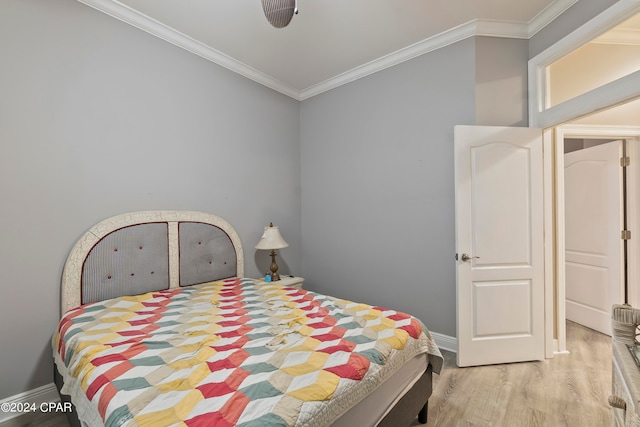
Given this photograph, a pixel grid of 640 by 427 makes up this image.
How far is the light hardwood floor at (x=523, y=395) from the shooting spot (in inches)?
70.8

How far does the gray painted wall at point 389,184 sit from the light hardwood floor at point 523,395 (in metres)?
0.54

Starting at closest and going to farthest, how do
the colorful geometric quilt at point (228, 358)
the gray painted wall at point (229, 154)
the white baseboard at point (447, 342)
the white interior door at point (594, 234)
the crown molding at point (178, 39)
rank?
the colorful geometric quilt at point (228, 358) → the gray painted wall at point (229, 154) → the crown molding at point (178, 39) → the white baseboard at point (447, 342) → the white interior door at point (594, 234)

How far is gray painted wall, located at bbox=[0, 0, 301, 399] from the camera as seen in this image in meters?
1.87

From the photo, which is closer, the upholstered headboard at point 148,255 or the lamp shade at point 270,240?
the upholstered headboard at point 148,255

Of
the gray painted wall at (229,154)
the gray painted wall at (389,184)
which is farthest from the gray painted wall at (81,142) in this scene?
the gray painted wall at (389,184)

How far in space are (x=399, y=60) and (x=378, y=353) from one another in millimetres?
2785

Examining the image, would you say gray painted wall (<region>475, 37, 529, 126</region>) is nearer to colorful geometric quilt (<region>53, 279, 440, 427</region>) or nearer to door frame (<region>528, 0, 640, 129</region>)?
door frame (<region>528, 0, 640, 129</region>)

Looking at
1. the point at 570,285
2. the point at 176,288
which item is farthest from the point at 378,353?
the point at 570,285

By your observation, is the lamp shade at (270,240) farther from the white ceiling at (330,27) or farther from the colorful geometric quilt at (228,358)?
the white ceiling at (330,27)

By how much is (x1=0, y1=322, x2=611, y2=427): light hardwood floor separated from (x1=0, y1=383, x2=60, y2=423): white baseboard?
0.05m

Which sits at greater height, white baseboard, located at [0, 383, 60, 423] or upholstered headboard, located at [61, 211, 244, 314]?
upholstered headboard, located at [61, 211, 244, 314]

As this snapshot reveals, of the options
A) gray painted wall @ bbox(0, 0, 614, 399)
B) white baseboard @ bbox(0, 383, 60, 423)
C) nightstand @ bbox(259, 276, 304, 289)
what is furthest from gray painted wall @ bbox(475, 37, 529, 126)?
white baseboard @ bbox(0, 383, 60, 423)

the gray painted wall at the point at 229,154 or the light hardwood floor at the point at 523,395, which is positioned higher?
the gray painted wall at the point at 229,154

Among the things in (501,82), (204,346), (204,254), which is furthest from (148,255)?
(501,82)
